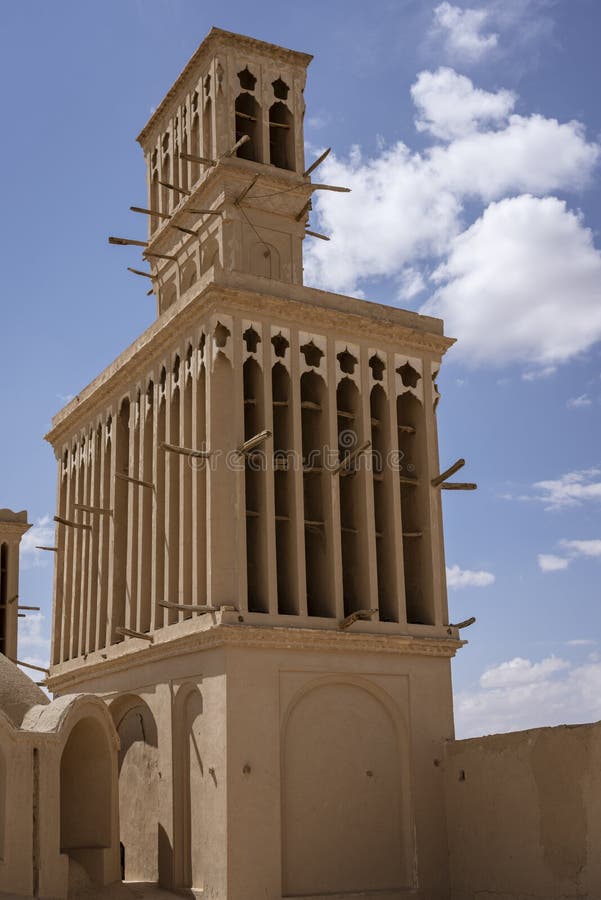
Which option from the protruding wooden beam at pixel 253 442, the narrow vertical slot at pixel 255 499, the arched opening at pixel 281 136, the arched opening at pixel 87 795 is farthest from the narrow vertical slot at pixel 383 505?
the arched opening at pixel 281 136

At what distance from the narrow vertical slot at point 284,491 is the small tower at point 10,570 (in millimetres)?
18218

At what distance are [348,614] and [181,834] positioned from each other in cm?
502

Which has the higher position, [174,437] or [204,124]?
[204,124]

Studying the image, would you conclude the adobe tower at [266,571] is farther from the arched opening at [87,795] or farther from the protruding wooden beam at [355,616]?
the arched opening at [87,795]

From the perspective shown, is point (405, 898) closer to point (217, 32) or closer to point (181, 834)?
point (181, 834)

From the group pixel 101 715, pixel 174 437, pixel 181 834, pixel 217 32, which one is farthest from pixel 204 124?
pixel 181 834

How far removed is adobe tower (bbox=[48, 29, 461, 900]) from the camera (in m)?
20.7

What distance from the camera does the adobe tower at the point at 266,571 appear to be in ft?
67.8

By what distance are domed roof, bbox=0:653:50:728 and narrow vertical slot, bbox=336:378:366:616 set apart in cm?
598

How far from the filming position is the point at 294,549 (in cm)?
2191

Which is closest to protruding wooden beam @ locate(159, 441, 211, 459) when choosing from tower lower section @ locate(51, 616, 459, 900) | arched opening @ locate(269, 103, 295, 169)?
tower lower section @ locate(51, 616, 459, 900)

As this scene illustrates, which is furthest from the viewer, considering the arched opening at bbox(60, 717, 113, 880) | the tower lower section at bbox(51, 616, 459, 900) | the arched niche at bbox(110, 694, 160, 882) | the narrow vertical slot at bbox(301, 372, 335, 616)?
the narrow vertical slot at bbox(301, 372, 335, 616)

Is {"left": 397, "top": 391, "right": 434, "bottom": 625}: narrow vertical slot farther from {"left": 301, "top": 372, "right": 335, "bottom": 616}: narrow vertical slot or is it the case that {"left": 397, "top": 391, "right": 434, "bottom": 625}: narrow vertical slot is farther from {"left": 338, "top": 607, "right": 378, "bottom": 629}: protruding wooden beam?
{"left": 301, "top": 372, "right": 335, "bottom": 616}: narrow vertical slot

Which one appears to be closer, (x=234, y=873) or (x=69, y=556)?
(x=234, y=873)
